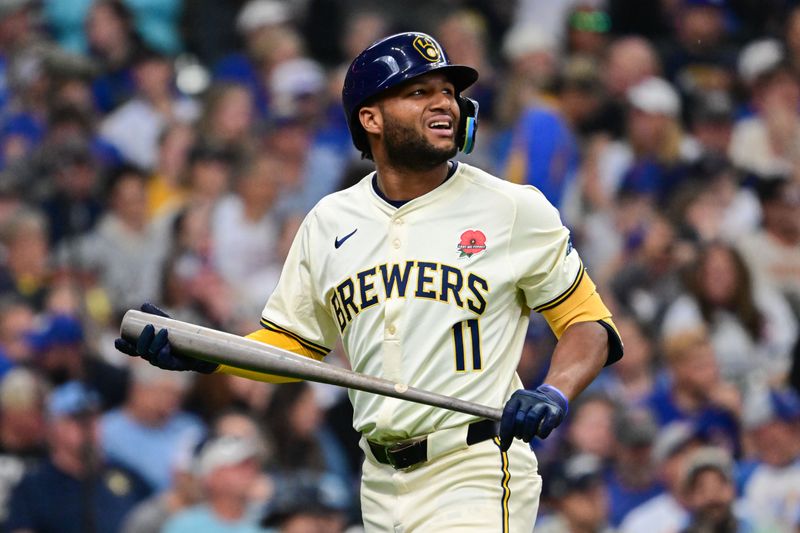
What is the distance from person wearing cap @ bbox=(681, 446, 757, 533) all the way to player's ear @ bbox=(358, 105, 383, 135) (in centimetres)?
337

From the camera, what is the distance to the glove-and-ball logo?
483cm

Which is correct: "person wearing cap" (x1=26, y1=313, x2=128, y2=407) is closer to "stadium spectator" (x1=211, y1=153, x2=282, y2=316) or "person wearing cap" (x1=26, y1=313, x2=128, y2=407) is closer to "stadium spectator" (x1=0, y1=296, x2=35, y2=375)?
"stadium spectator" (x1=0, y1=296, x2=35, y2=375)

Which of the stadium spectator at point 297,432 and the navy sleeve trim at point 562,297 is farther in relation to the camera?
the stadium spectator at point 297,432

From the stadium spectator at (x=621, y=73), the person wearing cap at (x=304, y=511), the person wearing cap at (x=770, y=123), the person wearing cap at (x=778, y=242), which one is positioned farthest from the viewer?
the stadium spectator at (x=621, y=73)

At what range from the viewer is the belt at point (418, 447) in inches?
185

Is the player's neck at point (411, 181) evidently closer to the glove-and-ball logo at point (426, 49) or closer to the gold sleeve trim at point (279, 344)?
the glove-and-ball logo at point (426, 49)

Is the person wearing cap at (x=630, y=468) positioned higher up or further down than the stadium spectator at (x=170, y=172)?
further down

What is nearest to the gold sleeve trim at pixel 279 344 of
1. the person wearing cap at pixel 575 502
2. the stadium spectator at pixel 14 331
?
the person wearing cap at pixel 575 502

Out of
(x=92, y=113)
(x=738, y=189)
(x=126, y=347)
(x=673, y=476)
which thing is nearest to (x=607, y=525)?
(x=673, y=476)

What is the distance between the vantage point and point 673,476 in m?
7.94

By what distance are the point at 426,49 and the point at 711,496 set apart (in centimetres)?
358

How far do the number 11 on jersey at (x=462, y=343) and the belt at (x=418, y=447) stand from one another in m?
0.18

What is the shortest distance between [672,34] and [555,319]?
24.4 ft

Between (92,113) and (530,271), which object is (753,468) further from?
(92,113)
